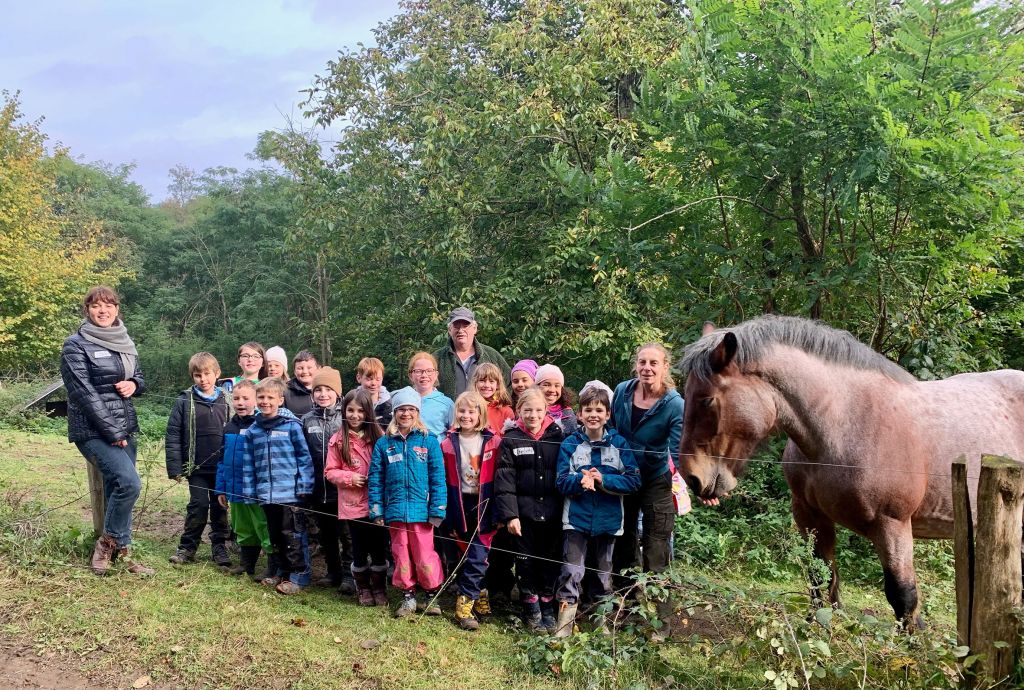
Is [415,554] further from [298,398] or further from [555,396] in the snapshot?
[298,398]

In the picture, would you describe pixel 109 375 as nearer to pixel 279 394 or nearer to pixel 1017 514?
pixel 279 394

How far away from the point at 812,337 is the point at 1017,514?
1.26 metres

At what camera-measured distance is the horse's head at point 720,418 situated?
143 inches

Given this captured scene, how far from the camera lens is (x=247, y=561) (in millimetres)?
5379

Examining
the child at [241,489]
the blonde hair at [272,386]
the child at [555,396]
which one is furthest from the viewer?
the child at [241,489]

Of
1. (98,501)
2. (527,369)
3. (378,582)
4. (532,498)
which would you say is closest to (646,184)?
(527,369)

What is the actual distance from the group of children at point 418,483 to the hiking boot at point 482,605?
13 millimetres

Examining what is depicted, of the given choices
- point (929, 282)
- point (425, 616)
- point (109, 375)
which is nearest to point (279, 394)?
point (109, 375)

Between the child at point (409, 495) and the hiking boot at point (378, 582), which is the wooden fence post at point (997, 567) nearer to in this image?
the child at point (409, 495)

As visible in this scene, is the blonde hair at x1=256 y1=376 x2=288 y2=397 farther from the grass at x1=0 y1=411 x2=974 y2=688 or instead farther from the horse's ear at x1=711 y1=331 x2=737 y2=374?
the horse's ear at x1=711 y1=331 x2=737 y2=374

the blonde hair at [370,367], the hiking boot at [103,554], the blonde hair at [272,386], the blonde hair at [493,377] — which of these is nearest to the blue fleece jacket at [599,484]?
the blonde hair at [493,377]

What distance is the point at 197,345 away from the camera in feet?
94.3

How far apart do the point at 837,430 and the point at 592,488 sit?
4.66ft

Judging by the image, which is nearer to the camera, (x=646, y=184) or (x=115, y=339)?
(x=115, y=339)
